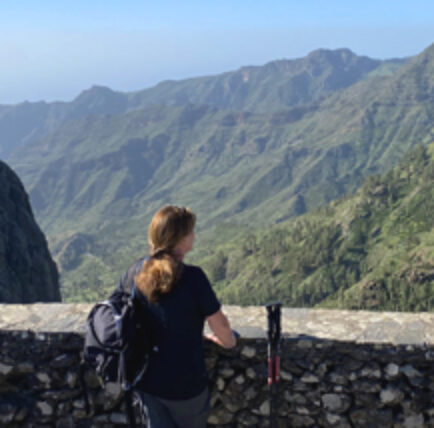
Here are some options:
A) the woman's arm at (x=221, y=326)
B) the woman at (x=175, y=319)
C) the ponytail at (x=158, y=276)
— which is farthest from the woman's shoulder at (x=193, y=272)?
the woman's arm at (x=221, y=326)

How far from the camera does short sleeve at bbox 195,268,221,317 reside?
21.8ft

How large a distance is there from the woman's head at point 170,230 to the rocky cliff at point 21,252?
61.8 m

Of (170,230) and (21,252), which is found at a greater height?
(170,230)

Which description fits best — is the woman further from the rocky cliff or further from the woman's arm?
the rocky cliff

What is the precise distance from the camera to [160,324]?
6703mm

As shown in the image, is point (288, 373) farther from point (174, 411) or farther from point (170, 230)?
point (170, 230)

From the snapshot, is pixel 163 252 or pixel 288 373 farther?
pixel 288 373

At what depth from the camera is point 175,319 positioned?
21.8 feet

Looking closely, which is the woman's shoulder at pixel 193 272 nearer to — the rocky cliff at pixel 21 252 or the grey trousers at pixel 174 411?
the grey trousers at pixel 174 411

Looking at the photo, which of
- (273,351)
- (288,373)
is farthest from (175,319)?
(288,373)

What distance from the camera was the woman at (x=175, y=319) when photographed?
6562 millimetres

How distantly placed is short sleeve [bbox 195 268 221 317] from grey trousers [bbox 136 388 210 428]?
53.0 inches

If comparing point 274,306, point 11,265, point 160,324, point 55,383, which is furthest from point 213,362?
point 11,265

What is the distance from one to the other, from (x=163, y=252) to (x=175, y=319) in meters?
0.94
